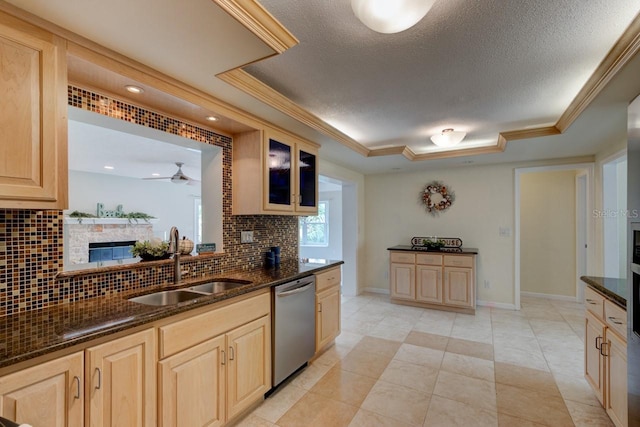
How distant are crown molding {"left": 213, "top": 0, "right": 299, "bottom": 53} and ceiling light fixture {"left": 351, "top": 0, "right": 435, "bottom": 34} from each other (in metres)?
0.36

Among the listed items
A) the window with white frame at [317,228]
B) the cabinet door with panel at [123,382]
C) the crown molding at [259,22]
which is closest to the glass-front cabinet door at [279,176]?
the crown molding at [259,22]

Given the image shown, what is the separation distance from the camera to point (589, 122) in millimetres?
2557

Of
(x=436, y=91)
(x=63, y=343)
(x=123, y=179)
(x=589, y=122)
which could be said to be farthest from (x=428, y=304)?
(x=123, y=179)

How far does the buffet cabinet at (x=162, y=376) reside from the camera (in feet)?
3.46

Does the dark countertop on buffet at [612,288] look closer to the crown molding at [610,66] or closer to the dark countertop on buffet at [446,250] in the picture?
the crown molding at [610,66]

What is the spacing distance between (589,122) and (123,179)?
7.68m

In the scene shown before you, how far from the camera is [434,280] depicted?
14.4 feet

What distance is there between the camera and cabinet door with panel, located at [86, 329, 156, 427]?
1.18m

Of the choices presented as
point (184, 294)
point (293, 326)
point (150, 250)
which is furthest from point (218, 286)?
point (293, 326)

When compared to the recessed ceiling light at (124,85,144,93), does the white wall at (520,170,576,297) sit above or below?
below

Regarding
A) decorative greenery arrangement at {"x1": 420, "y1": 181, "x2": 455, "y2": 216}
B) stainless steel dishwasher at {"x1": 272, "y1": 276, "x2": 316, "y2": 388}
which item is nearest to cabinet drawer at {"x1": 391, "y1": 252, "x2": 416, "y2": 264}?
decorative greenery arrangement at {"x1": 420, "y1": 181, "x2": 455, "y2": 216}

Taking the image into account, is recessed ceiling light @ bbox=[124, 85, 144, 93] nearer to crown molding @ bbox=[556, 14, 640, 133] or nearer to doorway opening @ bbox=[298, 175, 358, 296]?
crown molding @ bbox=[556, 14, 640, 133]

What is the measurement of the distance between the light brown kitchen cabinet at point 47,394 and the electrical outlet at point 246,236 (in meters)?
1.64

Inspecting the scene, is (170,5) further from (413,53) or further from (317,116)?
(317,116)
